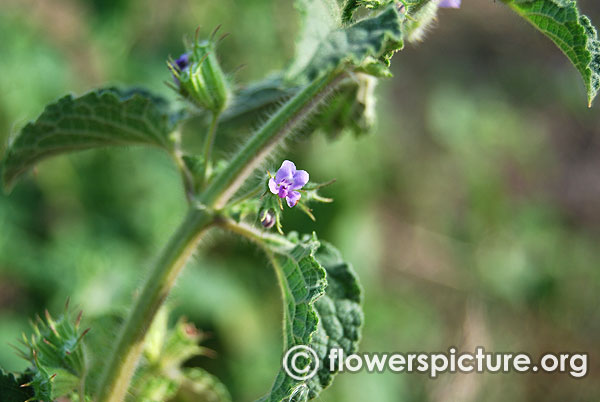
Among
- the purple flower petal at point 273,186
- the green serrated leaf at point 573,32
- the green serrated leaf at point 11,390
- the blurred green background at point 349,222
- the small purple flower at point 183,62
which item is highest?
the blurred green background at point 349,222

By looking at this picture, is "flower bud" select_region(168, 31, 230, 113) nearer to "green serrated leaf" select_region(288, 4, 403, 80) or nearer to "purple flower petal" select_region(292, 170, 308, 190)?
"purple flower petal" select_region(292, 170, 308, 190)

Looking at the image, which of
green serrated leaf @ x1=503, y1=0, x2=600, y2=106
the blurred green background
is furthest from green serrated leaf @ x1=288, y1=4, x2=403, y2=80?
the blurred green background

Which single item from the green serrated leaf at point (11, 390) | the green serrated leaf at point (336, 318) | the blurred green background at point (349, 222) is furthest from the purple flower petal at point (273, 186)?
the blurred green background at point (349, 222)

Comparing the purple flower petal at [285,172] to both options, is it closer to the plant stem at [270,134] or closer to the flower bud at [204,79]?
the plant stem at [270,134]

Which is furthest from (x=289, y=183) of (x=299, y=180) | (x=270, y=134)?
(x=270, y=134)

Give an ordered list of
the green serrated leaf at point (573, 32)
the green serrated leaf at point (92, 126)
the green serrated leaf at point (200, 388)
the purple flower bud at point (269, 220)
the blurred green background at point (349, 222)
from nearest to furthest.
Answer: the green serrated leaf at point (573, 32)
the purple flower bud at point (269, 220)
the green serrated leaf at point (92, 126)
the green serrated leaf at point (200, 388)
the blurred green background at point (349, 222)

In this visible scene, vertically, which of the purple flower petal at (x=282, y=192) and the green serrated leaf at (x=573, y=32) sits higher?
the green serrated leaf at (x=573, y=32)
